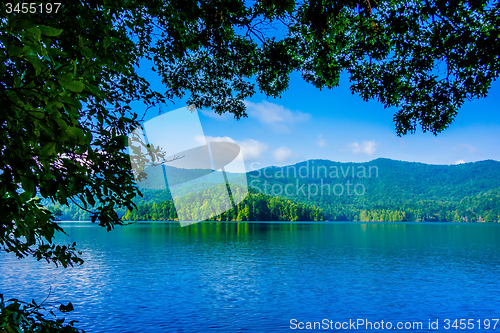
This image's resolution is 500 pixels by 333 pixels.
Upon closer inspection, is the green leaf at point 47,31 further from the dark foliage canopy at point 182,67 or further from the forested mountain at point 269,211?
the forested mountain at point 269,211

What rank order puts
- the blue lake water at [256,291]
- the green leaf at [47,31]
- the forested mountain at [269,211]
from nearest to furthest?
the green leaf at [47,31] → the blue lake water at [256,291] → the forested mountain at [269,211]

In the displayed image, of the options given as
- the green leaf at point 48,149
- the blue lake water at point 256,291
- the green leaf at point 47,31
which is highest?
the green leaf at point 47,31

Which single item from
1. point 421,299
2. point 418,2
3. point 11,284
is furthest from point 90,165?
point 11,284

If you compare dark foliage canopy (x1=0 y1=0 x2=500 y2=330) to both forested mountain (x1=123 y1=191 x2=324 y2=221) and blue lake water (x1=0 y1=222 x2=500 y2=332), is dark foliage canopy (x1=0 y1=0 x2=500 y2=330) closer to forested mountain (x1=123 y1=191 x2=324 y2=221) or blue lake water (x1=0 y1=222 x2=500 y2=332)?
blue lake water (x1=0 y1=222 x2=500 y2=332)

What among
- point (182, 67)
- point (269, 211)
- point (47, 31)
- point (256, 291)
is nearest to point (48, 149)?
point (47, 31)

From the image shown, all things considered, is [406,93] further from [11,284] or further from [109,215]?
[11,284]

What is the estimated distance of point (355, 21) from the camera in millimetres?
8227

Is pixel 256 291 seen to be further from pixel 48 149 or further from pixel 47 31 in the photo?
pixel 47 31

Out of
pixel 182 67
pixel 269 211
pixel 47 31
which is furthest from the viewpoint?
pixel 269 211

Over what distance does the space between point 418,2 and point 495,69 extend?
2.03m

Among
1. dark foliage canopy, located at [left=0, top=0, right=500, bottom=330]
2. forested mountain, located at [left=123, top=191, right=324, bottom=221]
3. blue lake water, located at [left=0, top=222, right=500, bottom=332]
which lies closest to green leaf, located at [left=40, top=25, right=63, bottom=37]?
dark foliage canopy, located at [left=0, top=0, right=500, bottom=330]

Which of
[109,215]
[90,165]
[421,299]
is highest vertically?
[90,165]

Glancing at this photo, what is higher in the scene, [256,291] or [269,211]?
[269,211]

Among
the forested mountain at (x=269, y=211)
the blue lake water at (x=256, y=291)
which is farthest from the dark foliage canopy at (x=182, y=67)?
the forested mountain at (x=269, y=211)
